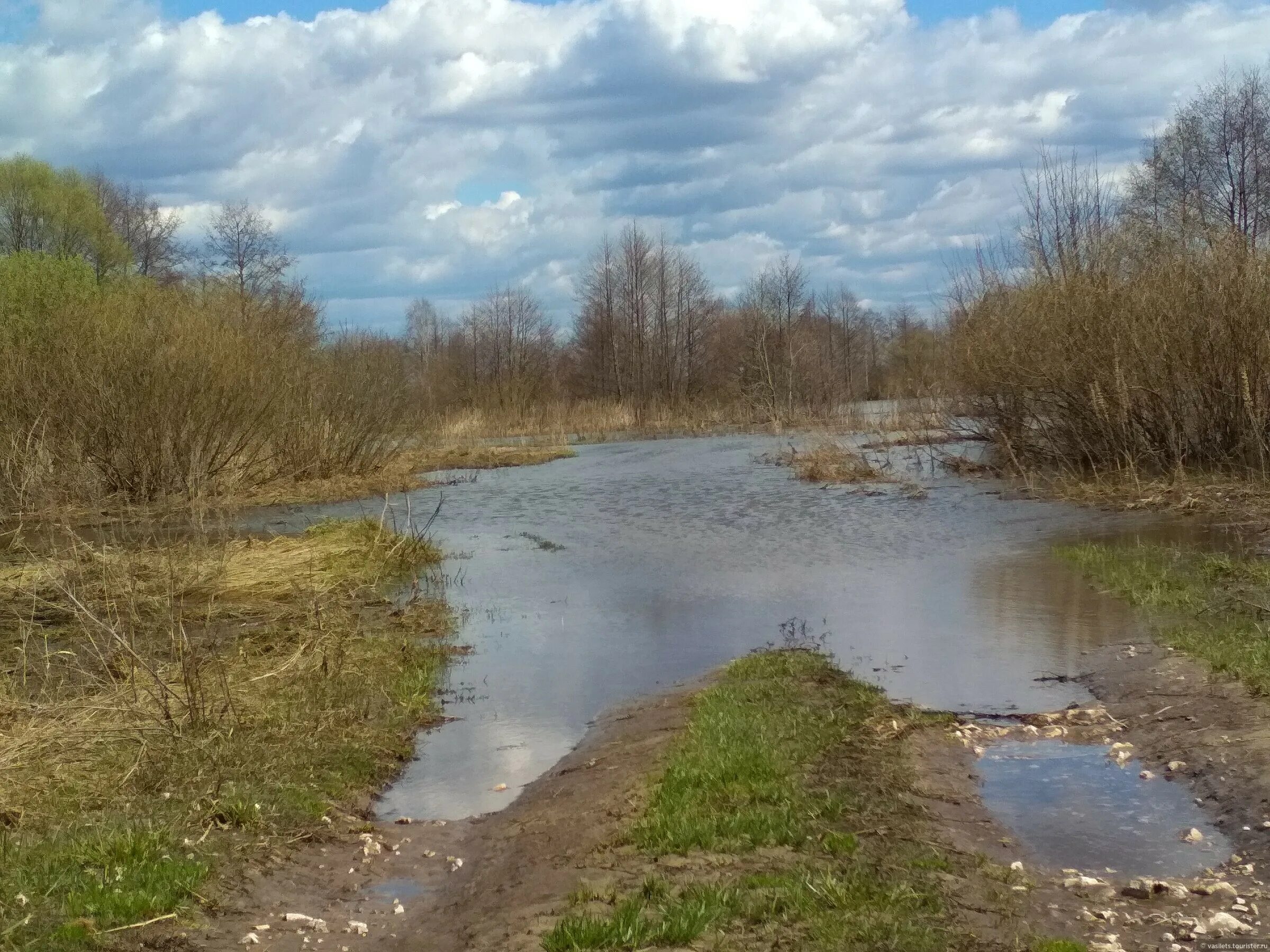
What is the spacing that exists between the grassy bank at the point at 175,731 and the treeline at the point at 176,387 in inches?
219

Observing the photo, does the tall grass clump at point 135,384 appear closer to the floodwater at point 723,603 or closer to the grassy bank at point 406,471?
the grassy bank at point 406,471

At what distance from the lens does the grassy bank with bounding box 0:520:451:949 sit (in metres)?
5.92

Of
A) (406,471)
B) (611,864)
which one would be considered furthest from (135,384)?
(611,864)

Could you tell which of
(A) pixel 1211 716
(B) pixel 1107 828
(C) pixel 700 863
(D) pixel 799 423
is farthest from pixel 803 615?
(D) pixel 799 423

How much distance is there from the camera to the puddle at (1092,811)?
6.23 meters

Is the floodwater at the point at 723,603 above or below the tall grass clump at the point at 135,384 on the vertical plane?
below

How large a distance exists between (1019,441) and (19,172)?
42756 mm

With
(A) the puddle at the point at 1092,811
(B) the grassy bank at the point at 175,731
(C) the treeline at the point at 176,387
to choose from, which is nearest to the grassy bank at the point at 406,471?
(C) the treeline at the point at 176,387

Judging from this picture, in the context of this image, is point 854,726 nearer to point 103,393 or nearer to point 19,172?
point 103,393

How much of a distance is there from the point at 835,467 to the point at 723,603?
1582cm

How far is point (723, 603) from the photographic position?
48.1 ft

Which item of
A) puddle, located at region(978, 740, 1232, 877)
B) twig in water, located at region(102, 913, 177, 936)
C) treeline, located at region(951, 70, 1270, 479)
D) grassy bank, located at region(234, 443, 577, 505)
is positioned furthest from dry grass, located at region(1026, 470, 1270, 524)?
twig in water, located at region(102, 913, 177, 936)

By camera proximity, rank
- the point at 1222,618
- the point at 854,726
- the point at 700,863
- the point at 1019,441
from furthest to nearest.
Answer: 1. the point at 1019,441
2. the point at 1222,618
3. the point at 854,726
4. the point at 700,863

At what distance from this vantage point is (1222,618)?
10.9m
